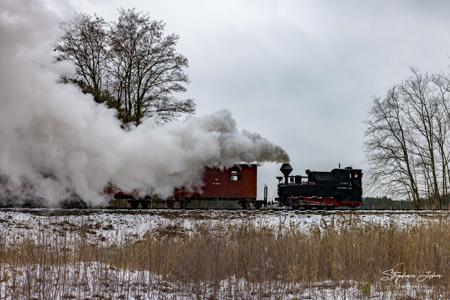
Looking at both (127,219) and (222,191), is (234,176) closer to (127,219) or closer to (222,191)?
(222,191)

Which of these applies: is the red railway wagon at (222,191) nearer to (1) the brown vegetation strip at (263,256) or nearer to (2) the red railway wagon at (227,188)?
(2) the red railway wagon at (227,188)

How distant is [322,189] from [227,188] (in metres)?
6.29

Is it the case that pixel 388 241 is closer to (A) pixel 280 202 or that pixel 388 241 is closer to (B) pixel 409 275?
(B) pixel 409 275

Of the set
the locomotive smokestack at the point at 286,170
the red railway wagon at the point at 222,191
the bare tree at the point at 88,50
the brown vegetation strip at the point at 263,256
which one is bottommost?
the brown vegetation strip at the point at 263,256

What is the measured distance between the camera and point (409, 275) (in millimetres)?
9117

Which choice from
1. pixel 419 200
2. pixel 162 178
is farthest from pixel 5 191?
pixel 419 200

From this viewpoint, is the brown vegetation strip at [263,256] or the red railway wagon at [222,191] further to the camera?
the red railway wagon at [222,191]

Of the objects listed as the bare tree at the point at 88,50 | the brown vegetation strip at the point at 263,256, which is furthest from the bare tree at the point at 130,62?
the brown vegetation strip at the point at 263,256

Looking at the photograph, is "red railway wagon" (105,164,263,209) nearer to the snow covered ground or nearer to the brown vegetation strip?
the snow covered ground

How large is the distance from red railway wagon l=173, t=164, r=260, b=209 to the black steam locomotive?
2.96 meters

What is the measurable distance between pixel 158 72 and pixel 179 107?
9.02 ft

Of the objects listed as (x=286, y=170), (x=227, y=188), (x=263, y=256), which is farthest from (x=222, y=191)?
(x=263, y=256)

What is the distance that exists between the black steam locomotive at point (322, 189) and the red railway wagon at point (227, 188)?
2.96 m

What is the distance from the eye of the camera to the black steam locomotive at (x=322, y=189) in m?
29.7
